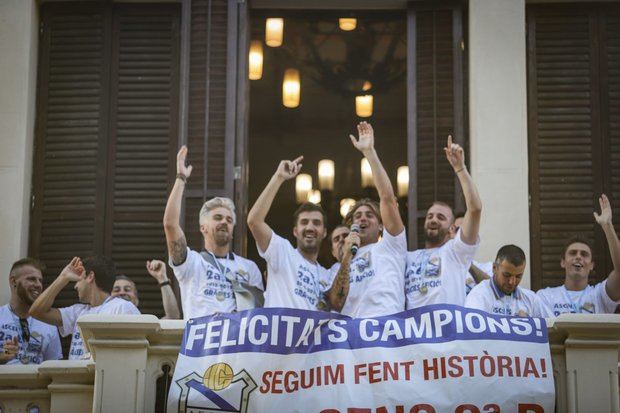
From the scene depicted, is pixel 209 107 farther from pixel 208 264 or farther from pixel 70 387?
pixel 70 387

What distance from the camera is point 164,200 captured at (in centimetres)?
1110

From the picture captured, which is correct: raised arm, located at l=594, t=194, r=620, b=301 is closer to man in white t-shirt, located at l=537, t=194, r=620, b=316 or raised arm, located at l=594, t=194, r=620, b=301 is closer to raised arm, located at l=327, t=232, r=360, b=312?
man in white t-shirt, located at l=537, t=194, r=620, b=316

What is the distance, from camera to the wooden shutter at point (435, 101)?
1089 cm

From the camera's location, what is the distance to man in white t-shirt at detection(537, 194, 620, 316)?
31.9ft

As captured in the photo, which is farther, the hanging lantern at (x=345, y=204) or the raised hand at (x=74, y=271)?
the hanging lantern at (x=345, y=204)

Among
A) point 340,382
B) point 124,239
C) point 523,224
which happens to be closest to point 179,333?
point 340,382

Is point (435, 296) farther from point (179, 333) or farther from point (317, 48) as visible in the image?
point (317, 48)

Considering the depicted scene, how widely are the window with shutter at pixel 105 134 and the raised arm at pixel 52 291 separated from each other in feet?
4.15

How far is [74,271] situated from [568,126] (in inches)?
180

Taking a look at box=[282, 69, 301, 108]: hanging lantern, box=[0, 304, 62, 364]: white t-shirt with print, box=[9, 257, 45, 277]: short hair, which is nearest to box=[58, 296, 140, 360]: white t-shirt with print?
box=[0, 304, 62, 364]: white t-shirt with print

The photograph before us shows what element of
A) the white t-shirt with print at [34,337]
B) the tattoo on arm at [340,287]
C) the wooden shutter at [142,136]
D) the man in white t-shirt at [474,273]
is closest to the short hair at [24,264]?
the white t-shirt with print at [34,337]

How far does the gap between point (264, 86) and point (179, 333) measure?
9.56 meters

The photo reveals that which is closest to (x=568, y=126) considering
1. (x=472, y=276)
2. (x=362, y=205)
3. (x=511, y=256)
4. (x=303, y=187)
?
(x=472, y=276)

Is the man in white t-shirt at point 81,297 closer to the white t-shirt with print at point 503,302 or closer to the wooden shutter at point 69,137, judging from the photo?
the wooden shutter at point 69,137
